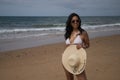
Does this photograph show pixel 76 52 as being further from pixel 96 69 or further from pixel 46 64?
pixel 46 64

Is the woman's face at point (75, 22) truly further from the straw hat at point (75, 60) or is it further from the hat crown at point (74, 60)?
the hat crown at point (74, 60)

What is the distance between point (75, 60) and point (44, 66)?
376cm

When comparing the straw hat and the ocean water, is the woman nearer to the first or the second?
the straw hat

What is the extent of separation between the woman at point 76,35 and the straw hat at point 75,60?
0.25 ft

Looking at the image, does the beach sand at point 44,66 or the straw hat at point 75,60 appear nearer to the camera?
the straw hat at point 75,60

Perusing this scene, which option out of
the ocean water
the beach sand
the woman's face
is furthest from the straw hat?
the ocean water

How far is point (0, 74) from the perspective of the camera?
22.0ft

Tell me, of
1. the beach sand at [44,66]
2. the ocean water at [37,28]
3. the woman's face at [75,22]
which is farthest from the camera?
the ocean water at [37,28]

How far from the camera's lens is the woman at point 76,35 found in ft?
12.5

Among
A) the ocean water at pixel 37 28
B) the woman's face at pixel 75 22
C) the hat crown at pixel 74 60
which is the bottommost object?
the ocean water at pixel 37 28

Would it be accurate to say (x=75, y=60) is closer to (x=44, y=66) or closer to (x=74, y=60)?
(x=74, y=60)

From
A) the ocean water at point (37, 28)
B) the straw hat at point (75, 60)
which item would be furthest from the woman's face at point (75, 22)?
the ocean water at point (37, 28)

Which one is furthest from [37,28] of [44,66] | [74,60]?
[74,60]

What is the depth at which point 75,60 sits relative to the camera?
3758 mm
